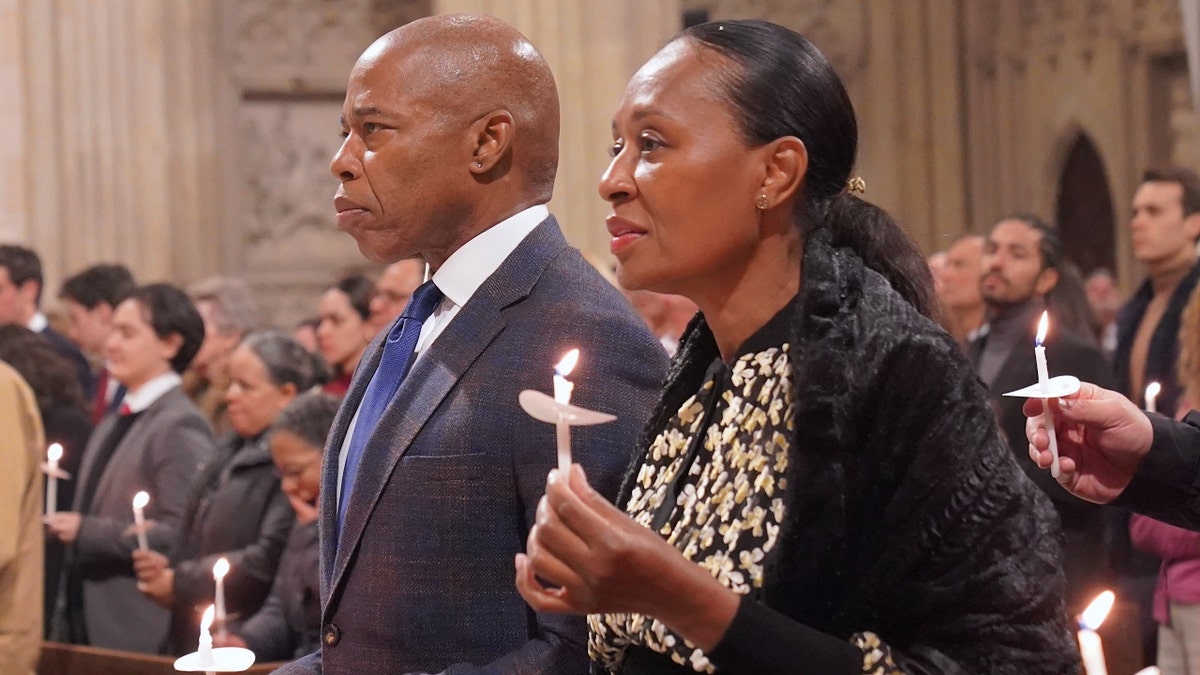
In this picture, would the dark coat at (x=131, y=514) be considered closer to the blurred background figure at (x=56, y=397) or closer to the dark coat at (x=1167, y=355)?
the blurred background figure at (x=56, y=397)

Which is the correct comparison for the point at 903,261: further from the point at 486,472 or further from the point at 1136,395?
the point at 1136,395

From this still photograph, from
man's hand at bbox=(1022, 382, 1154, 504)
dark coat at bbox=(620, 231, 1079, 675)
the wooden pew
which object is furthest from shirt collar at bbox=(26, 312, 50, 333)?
dark coat at bbox=(620, 231, 1079, 675)

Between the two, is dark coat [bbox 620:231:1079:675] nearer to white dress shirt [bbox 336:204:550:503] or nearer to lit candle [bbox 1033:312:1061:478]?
lit candle [bbox 1033:312:1061:478]

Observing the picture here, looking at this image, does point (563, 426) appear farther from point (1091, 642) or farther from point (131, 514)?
point (131, 514)

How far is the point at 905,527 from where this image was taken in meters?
1.66

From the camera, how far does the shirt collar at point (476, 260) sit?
93.2 inches

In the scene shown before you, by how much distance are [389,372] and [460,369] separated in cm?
23

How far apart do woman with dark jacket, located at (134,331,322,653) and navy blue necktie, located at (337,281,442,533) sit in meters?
2.22

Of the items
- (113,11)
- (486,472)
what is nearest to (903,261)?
(486,472)

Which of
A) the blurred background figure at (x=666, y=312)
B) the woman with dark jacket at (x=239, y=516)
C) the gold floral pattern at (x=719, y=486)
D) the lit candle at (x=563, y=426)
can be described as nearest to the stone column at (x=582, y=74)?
the blurred background figure at (x=666, y=312)

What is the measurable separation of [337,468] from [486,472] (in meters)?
0.36

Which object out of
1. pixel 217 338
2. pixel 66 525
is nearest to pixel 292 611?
pixel 66 525

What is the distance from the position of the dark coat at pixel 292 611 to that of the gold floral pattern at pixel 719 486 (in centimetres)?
248

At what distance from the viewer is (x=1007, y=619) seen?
1633 mm
